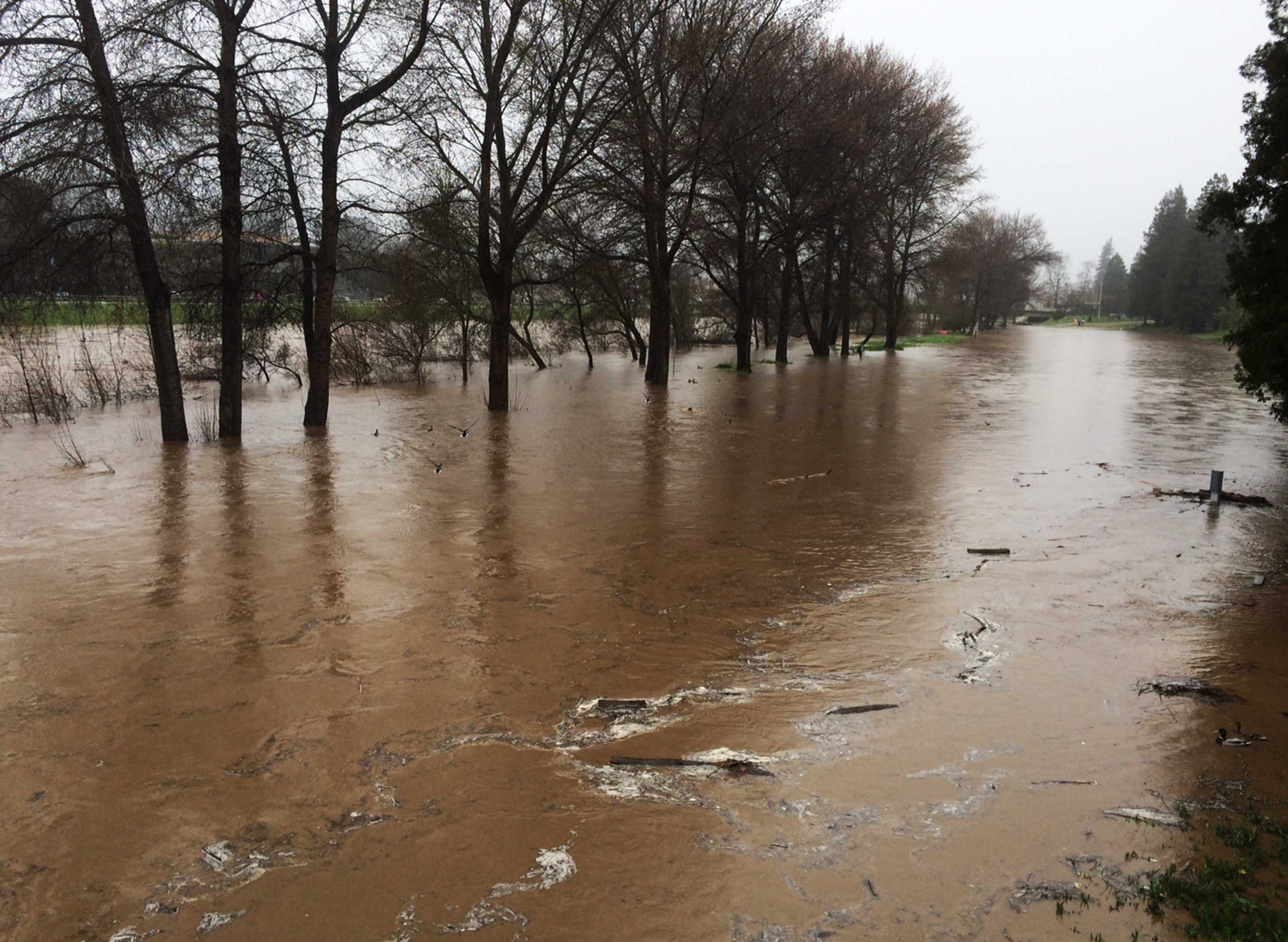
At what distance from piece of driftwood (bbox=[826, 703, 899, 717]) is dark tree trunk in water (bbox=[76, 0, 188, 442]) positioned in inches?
406

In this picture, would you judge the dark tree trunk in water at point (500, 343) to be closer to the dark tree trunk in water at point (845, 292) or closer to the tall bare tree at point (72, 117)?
the tall bare tree at point (72, 117)

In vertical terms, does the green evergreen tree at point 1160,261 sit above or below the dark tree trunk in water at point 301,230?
above

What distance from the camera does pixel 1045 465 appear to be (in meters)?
14.0

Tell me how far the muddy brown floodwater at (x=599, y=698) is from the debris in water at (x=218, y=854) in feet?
0.08

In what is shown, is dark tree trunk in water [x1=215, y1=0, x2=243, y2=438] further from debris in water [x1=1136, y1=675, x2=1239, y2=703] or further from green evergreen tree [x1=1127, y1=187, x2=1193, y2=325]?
green evergreen tree [x1=1127, y1=187, x2=1193, y2=325]

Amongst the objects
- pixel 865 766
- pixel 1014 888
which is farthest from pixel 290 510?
pixel 1014 888

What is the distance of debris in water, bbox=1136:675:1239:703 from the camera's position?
5.45 meters

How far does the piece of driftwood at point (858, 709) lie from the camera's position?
5.23 metres

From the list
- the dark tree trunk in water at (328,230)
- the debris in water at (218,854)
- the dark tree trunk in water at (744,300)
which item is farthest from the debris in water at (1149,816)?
the dark tree trunk in water at (744,300)

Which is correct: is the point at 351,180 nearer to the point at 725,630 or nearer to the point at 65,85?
the point at 65,85

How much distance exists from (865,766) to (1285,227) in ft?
34.8

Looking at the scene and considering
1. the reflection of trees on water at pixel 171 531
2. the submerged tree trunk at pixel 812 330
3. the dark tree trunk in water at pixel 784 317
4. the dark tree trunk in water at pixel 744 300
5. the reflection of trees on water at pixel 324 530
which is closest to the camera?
the reflection of trees on water at pixel 171 531

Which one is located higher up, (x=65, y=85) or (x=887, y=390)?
(x=65, y=85)

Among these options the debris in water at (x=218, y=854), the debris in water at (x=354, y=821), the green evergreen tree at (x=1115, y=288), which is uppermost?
the green evergreen tree at (x=1115, y=288)
